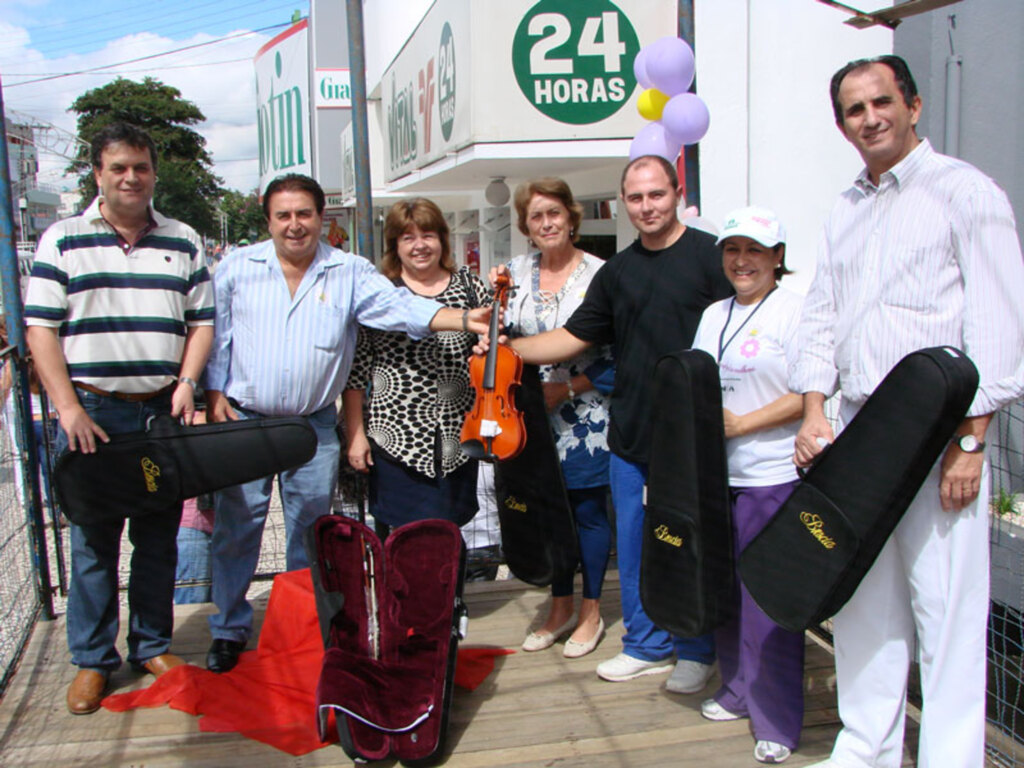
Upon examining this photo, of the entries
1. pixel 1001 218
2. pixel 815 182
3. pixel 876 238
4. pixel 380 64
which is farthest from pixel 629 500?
pixel 380 64

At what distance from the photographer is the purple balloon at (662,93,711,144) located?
171 inches

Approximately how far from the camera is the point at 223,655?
3.13 meters

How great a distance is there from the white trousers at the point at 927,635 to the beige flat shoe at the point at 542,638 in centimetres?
124

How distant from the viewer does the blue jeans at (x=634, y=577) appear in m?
2.90

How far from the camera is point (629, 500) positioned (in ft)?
9.61

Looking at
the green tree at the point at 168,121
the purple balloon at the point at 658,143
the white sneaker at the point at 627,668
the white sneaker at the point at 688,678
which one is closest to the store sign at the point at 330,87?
the purple balloon at the point at 658,143

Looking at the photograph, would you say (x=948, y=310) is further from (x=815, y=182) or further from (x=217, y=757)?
(x=815, y=182)

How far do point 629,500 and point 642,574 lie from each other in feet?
1.09

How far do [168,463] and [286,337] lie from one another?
589 mm

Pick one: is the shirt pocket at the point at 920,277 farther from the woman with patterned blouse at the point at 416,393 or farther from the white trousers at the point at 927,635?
the woman with patterned blouse at the point at 416,393

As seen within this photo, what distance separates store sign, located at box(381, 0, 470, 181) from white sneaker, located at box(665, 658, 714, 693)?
18.3ft

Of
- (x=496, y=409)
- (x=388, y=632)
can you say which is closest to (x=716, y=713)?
(x=388, y=632)

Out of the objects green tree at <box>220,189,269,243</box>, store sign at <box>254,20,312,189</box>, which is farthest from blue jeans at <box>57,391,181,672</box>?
green tree at <box>220,189,269,243</box>

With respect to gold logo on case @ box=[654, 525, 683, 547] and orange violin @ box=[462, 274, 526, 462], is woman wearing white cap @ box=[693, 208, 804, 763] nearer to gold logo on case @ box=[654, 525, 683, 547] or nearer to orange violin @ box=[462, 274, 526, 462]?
gold logo on case @ box=[654, 525, 683, 547]
